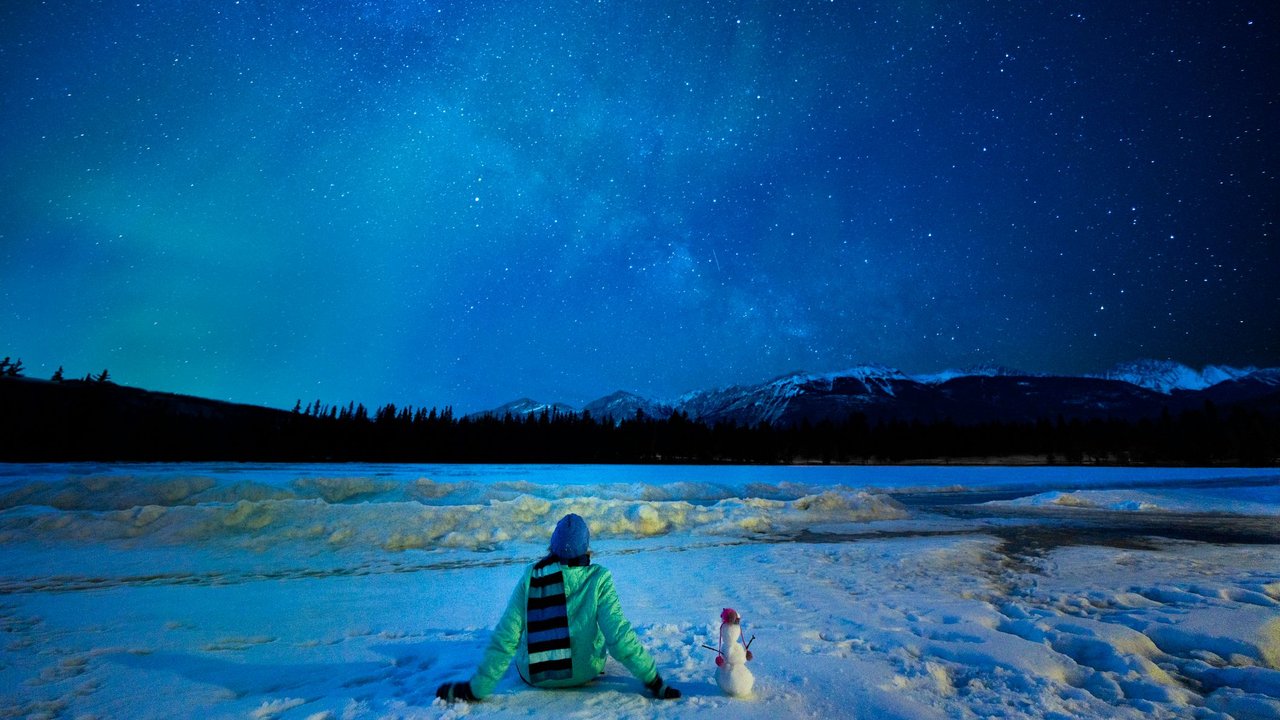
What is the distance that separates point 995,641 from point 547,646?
4791mm

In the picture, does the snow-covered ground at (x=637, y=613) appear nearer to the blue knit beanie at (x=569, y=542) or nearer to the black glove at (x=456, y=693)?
the black glove at (x=456, y=693)

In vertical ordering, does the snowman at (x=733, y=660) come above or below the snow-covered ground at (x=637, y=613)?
above

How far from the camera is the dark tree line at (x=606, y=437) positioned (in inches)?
3735

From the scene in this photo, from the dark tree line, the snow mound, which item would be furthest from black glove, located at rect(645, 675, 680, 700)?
the dark tree line

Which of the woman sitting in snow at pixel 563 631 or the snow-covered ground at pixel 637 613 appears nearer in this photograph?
the woman sitting in snow at pixel 563 631

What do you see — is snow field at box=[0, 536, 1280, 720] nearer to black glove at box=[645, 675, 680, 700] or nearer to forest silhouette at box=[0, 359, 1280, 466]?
black glove at box=[645, 675, 680, 700]

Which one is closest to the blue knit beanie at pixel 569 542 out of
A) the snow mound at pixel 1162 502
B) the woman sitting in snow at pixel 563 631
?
the woman sitting in snow at pixel 563 631

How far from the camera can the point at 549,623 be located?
4387mm

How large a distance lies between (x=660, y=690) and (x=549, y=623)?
1015 millimetres

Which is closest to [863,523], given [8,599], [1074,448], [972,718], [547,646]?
[972,718]

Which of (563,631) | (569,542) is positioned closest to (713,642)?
(563,631)

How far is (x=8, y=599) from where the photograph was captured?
727 centimetres

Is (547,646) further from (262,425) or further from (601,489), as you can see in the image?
(262,425)

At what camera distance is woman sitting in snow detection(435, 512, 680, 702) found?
4215mm
